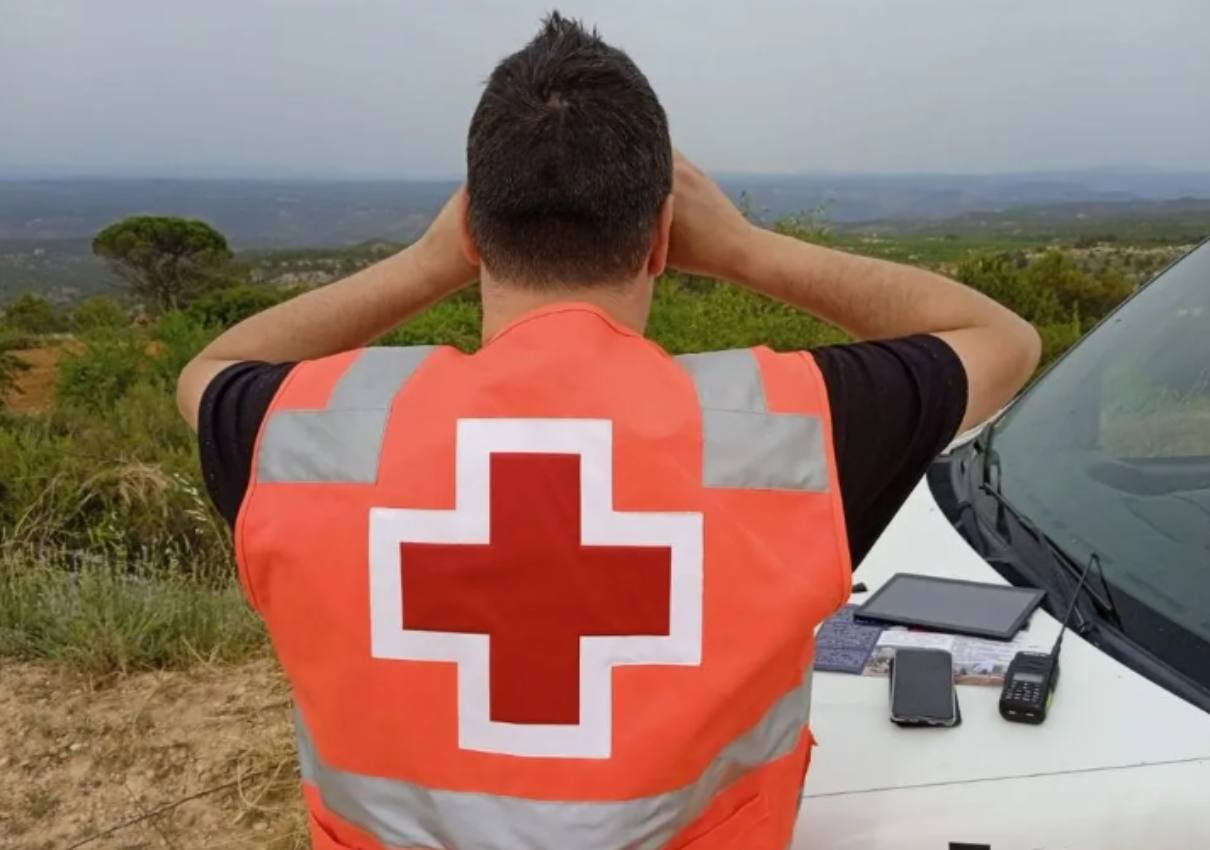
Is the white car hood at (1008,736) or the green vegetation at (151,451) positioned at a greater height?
the white car hood at (1008,736)

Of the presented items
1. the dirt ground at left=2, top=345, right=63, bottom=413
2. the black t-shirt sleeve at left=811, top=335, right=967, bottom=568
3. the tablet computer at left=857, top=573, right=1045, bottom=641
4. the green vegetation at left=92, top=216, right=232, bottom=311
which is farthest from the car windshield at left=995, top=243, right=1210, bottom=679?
the green vegetation at left=92, top=216, right=232, bottom=311

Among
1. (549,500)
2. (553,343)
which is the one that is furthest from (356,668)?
(553,343)

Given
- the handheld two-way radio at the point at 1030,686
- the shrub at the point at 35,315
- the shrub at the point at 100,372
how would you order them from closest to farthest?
the handheld two-way radio at the point at 1030,686 < the shrub at the point at 100,372 < the shrub at the point at 35,315

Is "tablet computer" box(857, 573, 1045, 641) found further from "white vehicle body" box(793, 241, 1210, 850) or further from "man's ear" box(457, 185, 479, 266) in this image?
"man's ear" box(457, 185, 479, 266)

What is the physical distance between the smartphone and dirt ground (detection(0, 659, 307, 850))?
7.04 ft

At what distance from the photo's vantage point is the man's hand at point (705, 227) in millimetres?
1768

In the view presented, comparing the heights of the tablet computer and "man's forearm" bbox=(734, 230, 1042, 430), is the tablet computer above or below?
below

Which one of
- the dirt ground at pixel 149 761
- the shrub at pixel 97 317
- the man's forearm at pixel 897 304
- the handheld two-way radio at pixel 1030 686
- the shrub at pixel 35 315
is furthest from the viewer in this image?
the shrub at pixel 35 315

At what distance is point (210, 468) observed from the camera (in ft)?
5.21

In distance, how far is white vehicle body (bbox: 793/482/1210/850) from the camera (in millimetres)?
1743

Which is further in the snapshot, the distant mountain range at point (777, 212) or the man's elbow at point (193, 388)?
the distant mountain range at point (777, 212)

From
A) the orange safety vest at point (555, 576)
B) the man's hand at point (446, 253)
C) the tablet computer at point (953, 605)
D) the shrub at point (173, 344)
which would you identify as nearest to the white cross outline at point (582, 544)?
the orange safety vest at point (555, 576)

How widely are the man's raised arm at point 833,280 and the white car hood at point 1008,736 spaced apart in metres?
0.51

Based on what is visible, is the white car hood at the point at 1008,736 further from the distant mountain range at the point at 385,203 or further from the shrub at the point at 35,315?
the shrub at the point at 35,315
